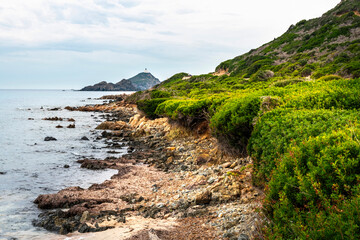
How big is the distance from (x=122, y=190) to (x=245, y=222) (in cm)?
749

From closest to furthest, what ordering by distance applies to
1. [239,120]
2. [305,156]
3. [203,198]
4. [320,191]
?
[320,191]
[305,156]
[203,198]
[239,120]

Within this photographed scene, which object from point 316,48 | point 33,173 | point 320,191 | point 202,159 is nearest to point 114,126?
point 33,173

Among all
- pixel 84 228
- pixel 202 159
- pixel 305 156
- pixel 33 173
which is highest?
pixel 305 156

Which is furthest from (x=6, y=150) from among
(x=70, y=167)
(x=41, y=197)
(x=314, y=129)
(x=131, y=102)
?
(x=131, y=102)

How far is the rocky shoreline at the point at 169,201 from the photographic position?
23.5 feet

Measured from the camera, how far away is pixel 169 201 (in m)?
9.98

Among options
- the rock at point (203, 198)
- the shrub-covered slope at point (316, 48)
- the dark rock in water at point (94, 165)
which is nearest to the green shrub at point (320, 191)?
the rock at point (203, 198)

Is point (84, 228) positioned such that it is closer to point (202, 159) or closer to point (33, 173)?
point (202, 159)

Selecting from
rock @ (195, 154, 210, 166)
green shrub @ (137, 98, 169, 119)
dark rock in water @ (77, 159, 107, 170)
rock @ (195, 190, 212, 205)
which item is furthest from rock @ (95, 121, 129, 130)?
rock @ (195, 190, 212, 205)

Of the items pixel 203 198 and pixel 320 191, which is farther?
pixel 203 198

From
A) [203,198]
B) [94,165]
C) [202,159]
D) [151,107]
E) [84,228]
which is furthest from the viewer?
[151,107]

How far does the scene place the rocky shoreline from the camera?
7.16 metres

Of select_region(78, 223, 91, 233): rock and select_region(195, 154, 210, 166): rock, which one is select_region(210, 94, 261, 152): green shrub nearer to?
select_region(195, 154, 210, 166): rock

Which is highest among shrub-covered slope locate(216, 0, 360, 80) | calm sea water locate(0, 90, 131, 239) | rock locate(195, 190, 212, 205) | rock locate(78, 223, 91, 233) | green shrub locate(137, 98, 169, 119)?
shrub-covered slope locate(216, 0, 360, 80)
